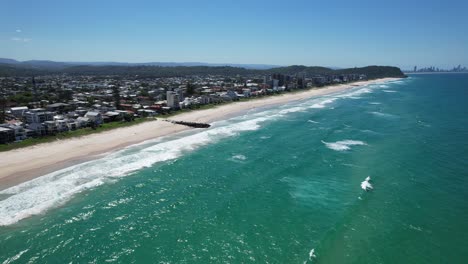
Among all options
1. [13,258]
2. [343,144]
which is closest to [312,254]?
[13,258]

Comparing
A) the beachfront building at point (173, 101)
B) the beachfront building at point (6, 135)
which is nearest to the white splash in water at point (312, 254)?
the beachfront building at point (6, 135)

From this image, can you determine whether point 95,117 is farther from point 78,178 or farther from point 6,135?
point 78,178

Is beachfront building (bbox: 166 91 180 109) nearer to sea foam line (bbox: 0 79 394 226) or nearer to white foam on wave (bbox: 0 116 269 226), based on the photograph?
sea foam line (bbox: 0 79 394 226)

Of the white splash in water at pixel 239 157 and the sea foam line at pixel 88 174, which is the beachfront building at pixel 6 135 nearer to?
the sea foam line at pixel 88 174

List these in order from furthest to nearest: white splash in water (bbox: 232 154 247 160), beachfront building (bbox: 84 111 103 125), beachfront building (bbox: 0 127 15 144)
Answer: beachfront building (bbox: 84 111 103 125)
beachfront building (bbox: 0 127 15 144)
white splash in water (bbox: 232 154 247 160)

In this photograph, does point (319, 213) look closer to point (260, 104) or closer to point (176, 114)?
point (176, 114)

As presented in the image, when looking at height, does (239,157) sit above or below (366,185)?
below

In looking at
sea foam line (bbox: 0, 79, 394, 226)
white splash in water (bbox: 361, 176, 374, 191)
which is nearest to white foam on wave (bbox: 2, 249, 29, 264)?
sea foam line (bbox: 0, 79, 394, 226)
